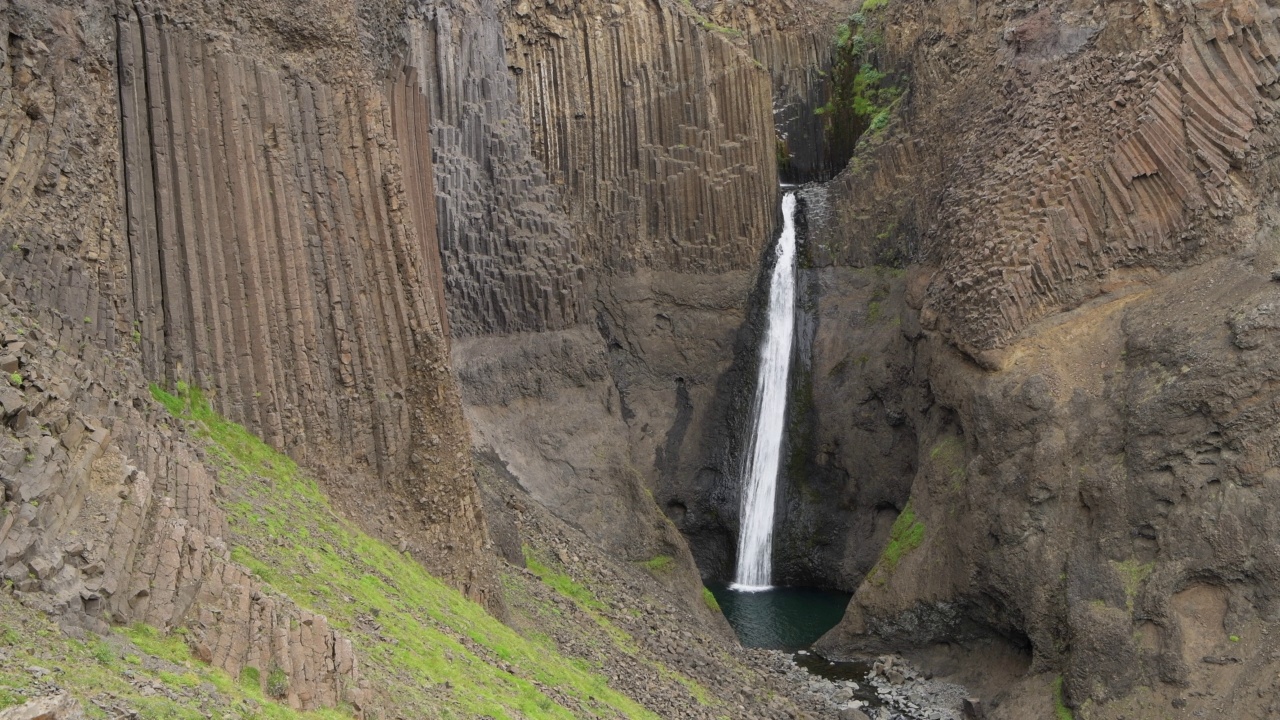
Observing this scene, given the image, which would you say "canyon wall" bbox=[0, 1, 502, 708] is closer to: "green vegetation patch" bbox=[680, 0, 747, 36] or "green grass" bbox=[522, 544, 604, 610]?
"green grass" bbox=[522, 544, 604, 610]

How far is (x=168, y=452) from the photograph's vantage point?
11.2 meters

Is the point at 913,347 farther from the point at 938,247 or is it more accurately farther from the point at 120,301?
the point at 120,301

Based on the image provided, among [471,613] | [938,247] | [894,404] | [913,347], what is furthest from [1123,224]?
[471,613]

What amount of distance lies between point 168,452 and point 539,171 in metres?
19.5

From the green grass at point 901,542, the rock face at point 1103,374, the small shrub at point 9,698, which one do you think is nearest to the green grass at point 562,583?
the rock face at point 1103,374

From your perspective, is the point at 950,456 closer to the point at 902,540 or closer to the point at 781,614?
the point at 902,540

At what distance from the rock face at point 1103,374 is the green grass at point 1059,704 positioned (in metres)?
0.17

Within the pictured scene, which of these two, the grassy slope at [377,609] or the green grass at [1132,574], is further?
the green grass at [1132,574]

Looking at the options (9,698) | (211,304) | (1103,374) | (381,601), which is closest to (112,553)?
(9,698)

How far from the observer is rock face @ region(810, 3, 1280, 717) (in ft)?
60.0

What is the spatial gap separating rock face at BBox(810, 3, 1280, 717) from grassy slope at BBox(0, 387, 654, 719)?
8667 millimetres

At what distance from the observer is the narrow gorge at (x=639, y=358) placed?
10.9 m

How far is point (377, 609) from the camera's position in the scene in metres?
11.8

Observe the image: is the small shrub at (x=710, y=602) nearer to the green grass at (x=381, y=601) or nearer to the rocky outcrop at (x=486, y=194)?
the rocky outcrop at (x=486, y=194)
